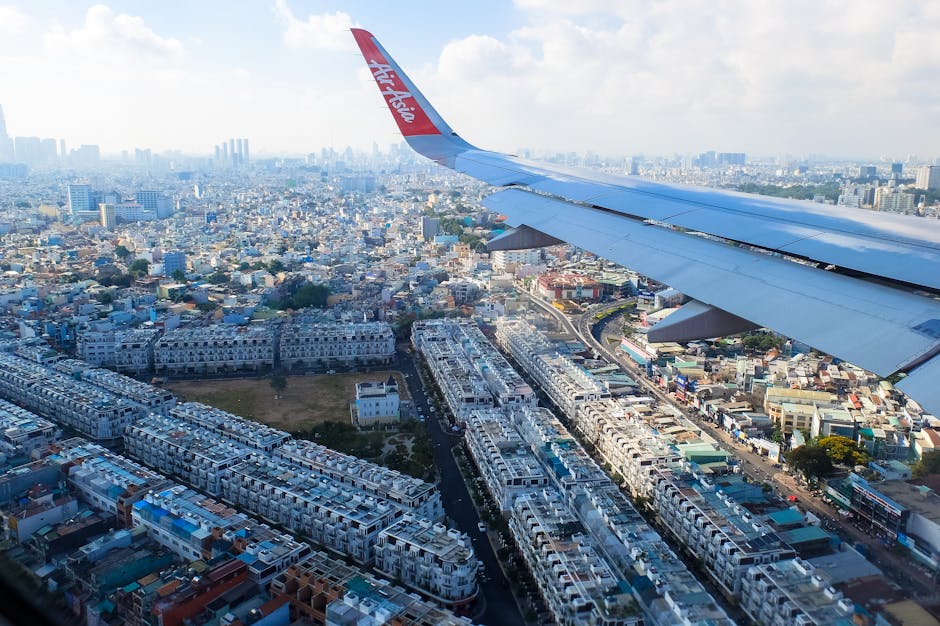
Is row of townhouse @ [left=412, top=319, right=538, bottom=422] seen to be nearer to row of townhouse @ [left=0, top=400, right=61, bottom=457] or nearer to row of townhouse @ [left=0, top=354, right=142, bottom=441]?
row of townhouse @ [left=0, top=354, right=142, bottom=441]

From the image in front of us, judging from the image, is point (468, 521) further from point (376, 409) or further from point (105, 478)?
point (105, 478)

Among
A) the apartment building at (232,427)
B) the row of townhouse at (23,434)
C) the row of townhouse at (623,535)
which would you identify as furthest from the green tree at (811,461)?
the row of townhouse at (23,434)

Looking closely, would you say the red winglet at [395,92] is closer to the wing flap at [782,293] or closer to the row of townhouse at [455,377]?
the wing flap at [782,293]

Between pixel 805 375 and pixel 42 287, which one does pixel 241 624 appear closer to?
pixel 805 375

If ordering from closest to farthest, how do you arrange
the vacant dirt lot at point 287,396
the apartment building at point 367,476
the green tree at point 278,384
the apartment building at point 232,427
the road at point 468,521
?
1. the road at point 468,521
2. the apartment building at point 367,476
3. the apartment building at point 232,427
4. the vacant dirt lot at point 287,396
5. the green tree at point 278,384

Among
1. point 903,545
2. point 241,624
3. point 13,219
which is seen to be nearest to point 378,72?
point 241,624

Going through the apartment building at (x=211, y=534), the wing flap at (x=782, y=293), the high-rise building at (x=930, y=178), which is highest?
the high-rise building at (x=930, y=178)

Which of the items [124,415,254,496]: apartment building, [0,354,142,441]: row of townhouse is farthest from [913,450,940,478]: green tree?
[0,354,142,441]: row of townhouse
